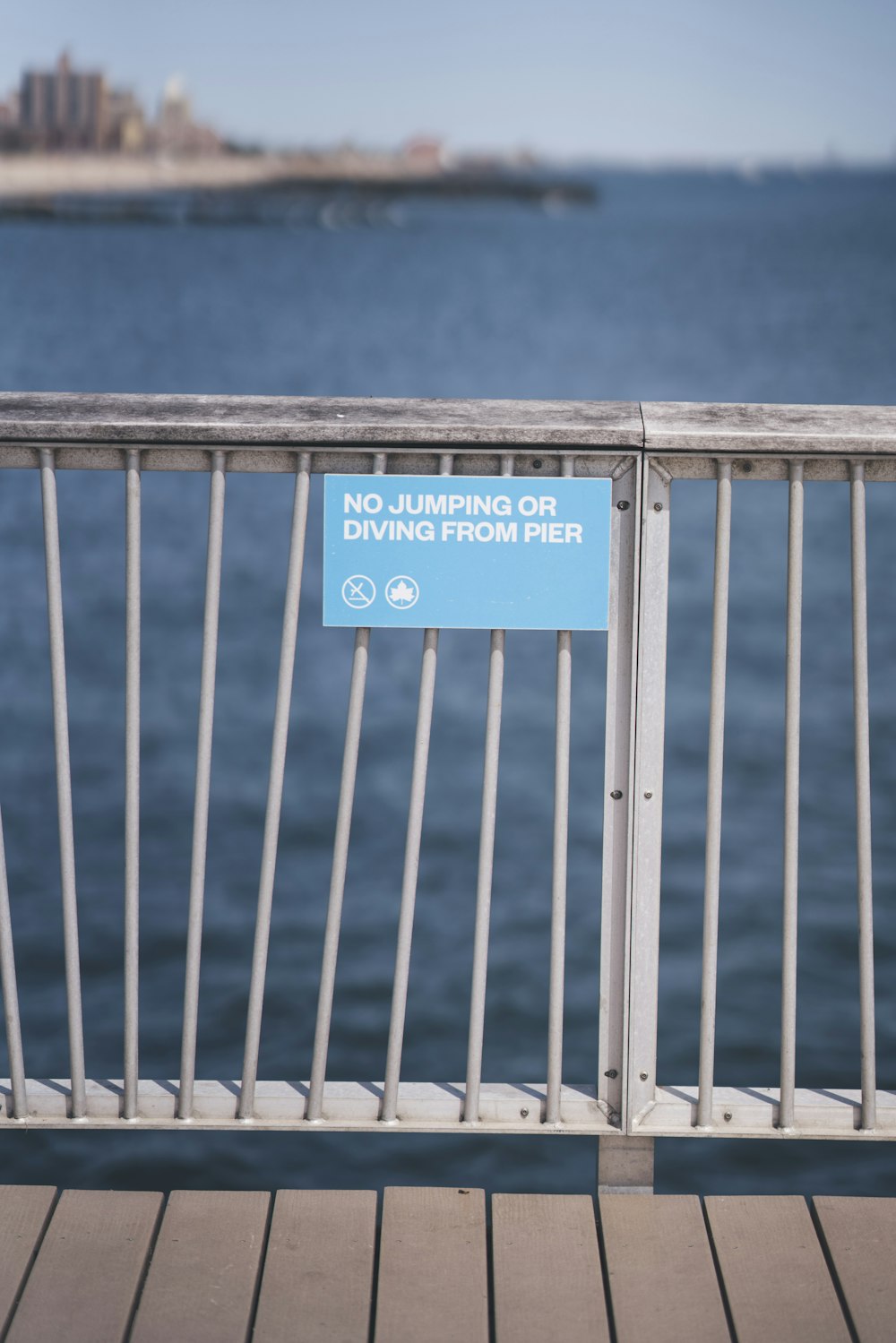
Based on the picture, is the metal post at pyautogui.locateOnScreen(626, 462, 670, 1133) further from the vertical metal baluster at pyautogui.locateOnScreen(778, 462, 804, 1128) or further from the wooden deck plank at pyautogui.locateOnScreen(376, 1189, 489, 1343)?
the wooden deck plank at pyautogui.locateOnScreen(376, 1189, 489, 1343)

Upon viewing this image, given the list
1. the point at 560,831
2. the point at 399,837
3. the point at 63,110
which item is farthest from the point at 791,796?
the point at 63,110

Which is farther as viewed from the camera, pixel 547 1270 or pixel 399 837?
pixel 399 837

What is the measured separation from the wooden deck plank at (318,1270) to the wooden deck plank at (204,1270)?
0.03 m

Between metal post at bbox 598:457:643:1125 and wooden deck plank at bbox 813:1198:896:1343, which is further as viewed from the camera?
metal post at bbox 598:457:643:1125

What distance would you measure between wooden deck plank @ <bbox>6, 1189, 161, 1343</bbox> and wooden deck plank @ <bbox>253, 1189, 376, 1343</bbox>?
23cm

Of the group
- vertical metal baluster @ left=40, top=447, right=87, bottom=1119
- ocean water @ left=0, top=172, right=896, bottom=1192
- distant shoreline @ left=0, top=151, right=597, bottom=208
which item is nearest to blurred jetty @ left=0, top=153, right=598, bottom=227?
distant shoreline @ left=0, top=151, right=597, bottom=208

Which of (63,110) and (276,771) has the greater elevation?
(63,110)

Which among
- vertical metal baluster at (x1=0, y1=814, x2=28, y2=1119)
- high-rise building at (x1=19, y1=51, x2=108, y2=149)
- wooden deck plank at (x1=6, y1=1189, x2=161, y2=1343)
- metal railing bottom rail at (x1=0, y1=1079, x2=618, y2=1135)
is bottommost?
wooden deck plank at (x1=6, y1=1189, x2=161, y2=1343)

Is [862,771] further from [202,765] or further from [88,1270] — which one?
[88,1270]

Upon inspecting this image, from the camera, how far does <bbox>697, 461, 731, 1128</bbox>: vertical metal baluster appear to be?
2939 millimetres

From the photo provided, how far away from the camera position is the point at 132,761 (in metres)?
3.06

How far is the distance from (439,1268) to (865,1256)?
2.51ft

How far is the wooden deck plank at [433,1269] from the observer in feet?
9.19

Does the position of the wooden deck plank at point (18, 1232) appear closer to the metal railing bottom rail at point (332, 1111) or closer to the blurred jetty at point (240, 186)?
the metal railing bottom rail at point (332, 1111)
